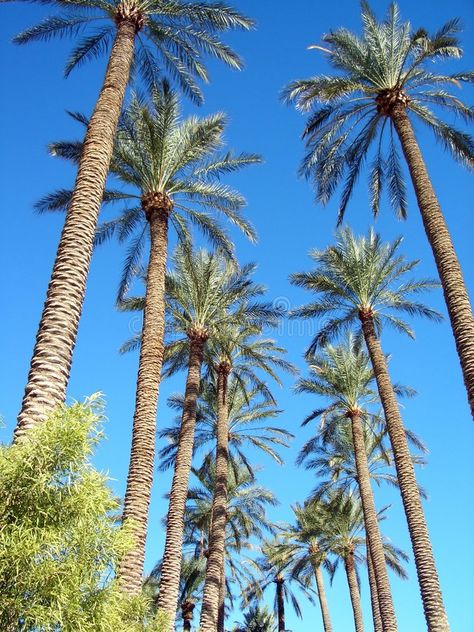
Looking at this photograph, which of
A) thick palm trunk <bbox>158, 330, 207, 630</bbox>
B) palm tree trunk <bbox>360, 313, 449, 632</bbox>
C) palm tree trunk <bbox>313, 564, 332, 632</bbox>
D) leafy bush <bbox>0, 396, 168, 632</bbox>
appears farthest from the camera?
palm tree trunk <bbox>313, 564, 332, 632</bbox>

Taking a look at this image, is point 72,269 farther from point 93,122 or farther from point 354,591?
point 354,591

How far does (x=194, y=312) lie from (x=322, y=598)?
74.4ft

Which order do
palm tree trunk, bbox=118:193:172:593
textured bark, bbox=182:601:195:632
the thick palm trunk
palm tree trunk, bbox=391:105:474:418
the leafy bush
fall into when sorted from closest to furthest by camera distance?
1. the leafy bush
2. palm tree trunk, bbox=391:105:474:418
3. palm tree trunk, bbox=118:193:172:593
4. the thick palm trunk
5. textured bark, bbox=182:601:195:632

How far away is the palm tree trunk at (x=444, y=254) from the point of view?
11219 millimetres

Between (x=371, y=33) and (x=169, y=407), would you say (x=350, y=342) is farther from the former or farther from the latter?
(x=371, y=33)

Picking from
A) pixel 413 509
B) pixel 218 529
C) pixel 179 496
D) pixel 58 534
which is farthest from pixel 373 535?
pixel 58 534

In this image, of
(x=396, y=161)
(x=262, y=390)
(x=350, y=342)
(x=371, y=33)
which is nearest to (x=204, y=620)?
(x=262, y=390)

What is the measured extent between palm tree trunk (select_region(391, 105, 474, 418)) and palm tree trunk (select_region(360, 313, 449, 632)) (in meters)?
6.43

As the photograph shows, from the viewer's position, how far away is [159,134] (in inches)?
646

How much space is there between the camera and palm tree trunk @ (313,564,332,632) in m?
33.3

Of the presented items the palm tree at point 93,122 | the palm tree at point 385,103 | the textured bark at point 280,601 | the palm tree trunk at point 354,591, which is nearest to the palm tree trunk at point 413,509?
the palm tree at point 385,103

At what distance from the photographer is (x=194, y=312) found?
68.0 feet

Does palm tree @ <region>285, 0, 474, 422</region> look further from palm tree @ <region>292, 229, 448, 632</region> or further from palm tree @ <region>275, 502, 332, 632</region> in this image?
palm tree @ <region>275, 502, 332, 632</region>

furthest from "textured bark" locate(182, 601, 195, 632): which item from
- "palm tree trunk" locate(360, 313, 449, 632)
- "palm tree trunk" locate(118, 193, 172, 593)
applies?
"palm tree trunk" locate(118, 193, 172, 593)
